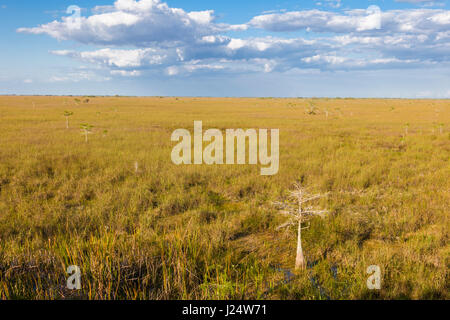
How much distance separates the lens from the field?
4320 mm

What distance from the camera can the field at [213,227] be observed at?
432 centimetres

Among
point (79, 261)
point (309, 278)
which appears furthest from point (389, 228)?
point (79, 261)

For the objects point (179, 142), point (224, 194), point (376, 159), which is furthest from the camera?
point (179, 142)

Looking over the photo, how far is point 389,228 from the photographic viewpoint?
21.6ft

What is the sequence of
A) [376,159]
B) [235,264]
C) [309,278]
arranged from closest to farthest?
[309,278]
[235,264]
[376,159]

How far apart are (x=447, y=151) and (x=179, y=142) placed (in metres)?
16.3

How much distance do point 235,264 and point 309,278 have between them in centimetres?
136

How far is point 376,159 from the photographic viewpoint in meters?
14.0

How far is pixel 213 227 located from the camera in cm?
668

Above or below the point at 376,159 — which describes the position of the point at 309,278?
below
